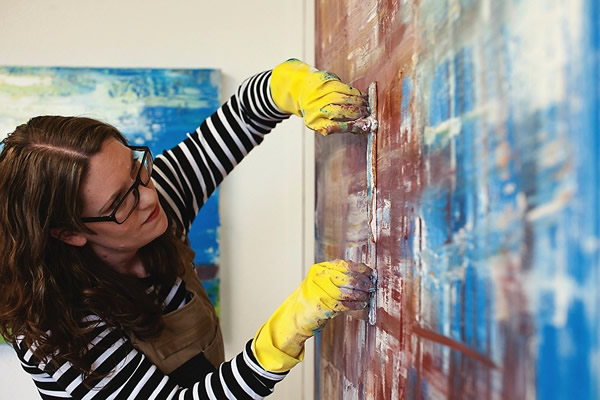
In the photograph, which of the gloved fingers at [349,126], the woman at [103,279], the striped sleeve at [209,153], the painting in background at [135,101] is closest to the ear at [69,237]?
the woman at [103,279]

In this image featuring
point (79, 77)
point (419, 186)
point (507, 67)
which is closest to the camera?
point (507, 67)

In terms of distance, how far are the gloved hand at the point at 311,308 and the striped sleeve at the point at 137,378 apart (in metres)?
0.03

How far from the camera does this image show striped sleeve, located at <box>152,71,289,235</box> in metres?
1.17

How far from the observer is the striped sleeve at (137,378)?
867 mm

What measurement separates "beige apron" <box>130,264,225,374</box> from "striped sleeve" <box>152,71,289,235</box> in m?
0.16

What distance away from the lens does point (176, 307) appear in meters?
1.11

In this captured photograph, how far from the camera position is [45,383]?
3.07ft

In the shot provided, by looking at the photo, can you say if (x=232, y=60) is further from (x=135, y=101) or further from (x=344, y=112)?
(x=344, y=112)

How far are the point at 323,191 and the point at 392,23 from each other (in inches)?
20.4

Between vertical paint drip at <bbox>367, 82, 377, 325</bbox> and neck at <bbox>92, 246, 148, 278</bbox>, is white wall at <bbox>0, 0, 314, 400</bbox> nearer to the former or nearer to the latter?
neck at <bbox>92, 246, 148, 278</bbox>

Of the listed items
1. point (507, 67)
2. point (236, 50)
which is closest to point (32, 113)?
point (236, 50)

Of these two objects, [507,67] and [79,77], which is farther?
[79,77]

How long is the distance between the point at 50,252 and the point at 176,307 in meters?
0.28

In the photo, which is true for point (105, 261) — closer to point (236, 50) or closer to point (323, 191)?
point (323, 191)
